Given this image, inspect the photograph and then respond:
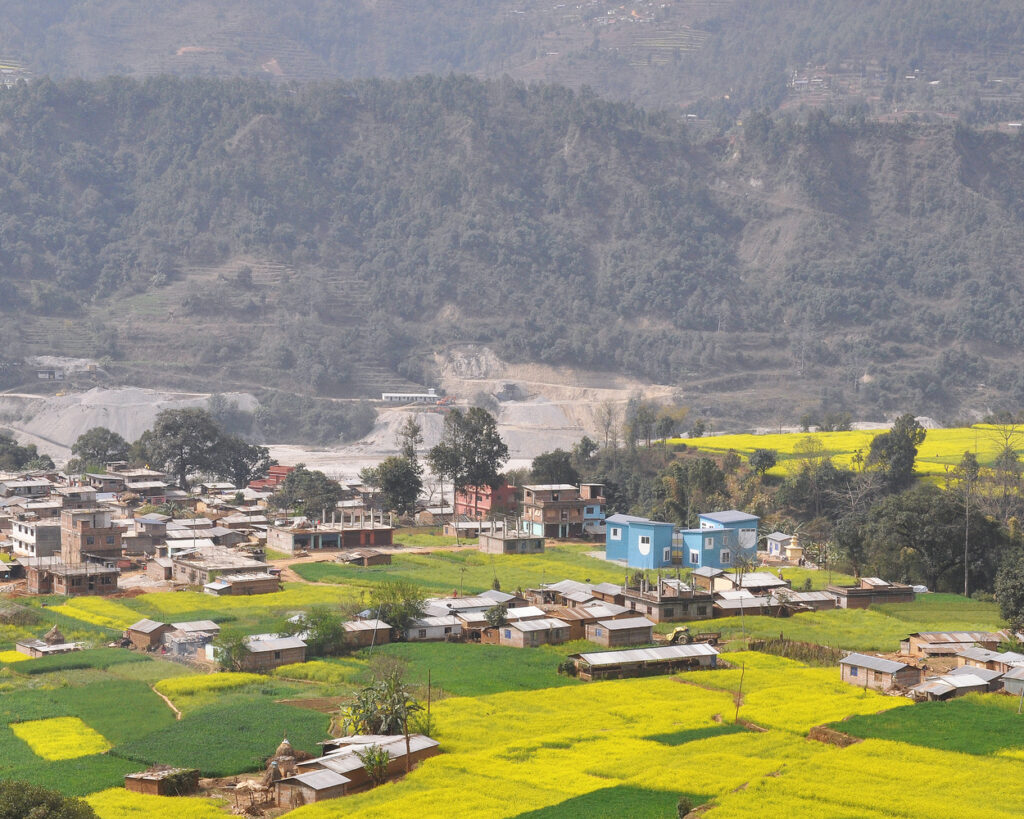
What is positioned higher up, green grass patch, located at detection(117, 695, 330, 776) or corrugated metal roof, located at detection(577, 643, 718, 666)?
corrugated metal roof, located at detection(577, 643, 718, 666)

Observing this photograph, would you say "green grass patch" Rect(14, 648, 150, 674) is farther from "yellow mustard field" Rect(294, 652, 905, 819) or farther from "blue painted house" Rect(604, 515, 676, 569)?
"blue painted house" Rect(604, 515, 676, 569)

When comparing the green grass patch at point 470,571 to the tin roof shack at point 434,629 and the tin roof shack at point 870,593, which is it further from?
the tin roof shack at point 870,593

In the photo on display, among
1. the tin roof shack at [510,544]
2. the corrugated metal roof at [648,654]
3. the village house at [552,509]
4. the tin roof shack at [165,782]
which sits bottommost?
the tin roof shack at [165,782]

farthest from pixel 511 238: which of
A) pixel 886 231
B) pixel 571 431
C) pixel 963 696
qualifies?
pixel 963 696

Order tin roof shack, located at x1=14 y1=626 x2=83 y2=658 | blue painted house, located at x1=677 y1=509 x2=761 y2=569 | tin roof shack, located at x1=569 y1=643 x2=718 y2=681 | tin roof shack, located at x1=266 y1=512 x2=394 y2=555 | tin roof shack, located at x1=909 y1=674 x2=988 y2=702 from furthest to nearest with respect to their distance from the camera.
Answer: tin roof shack, located at x1=266 y1=512 x2=394 y2=555, blue painted house, located at x1=677 y1=509 x2=761 y2=569, tin roof shack, located at x1=14 y1=626 x2=83 y2=658, tin roof shack, located at x1=569 y1=643 x2=718 y2=681, tin roof shack, located at x1=909 y1=674 x2=988 y2=702

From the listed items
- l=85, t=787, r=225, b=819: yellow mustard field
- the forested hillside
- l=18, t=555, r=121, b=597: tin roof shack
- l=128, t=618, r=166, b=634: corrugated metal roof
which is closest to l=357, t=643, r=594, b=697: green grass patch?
l=128, t=618, r=166, b=634: corrugated metal roof

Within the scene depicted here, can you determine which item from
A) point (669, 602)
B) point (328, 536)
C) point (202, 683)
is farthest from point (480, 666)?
point (328, 536)

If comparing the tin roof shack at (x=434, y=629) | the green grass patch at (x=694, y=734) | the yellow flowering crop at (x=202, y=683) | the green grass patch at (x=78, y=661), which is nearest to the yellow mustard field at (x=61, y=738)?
the yellow flowering crop at (x=202, y=683)
